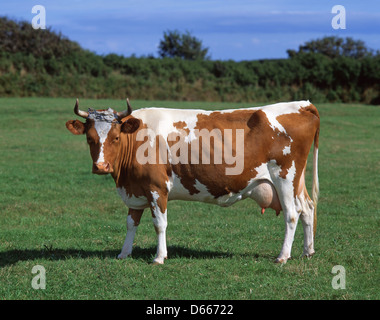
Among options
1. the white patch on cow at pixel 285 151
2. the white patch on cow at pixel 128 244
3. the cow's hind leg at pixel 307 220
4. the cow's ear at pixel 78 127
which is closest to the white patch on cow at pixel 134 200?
the white patch on cow at pixel 128 244

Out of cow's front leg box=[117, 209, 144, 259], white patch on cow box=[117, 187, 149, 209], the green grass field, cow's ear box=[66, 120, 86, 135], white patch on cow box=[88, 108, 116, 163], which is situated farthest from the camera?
cow's front leg box=[117, 209, 144, 259]

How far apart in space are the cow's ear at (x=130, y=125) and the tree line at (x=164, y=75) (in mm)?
31175

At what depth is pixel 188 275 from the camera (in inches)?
276

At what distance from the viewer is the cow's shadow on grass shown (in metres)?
7.94

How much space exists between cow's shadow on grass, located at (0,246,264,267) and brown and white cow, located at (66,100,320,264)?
0.59 m

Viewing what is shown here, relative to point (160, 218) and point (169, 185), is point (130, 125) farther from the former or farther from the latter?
point (160, 218)

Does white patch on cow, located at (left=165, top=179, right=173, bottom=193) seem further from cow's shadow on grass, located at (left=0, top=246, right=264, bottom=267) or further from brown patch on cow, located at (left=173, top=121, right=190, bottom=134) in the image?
cow's shadow on grass, located at (left=0, top=246, right=264, bottom=267)

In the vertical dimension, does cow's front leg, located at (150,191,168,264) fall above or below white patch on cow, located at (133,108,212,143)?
below

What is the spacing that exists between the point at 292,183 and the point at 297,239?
2.08 meters

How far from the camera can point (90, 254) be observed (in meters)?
8.20

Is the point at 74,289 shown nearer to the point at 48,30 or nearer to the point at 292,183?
the point at 292,183

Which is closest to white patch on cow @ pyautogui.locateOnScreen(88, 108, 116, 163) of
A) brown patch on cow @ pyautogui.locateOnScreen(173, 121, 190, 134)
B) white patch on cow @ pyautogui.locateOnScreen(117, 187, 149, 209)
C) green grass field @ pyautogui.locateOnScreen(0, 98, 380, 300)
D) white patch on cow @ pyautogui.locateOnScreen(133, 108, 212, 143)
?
white patch on cow @ pyautogui.locateOnScreen(133, 108, 212, 143)

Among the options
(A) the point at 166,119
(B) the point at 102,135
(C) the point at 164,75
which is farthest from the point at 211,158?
(C) the point at 164,75

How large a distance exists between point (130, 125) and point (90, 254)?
2.04m
